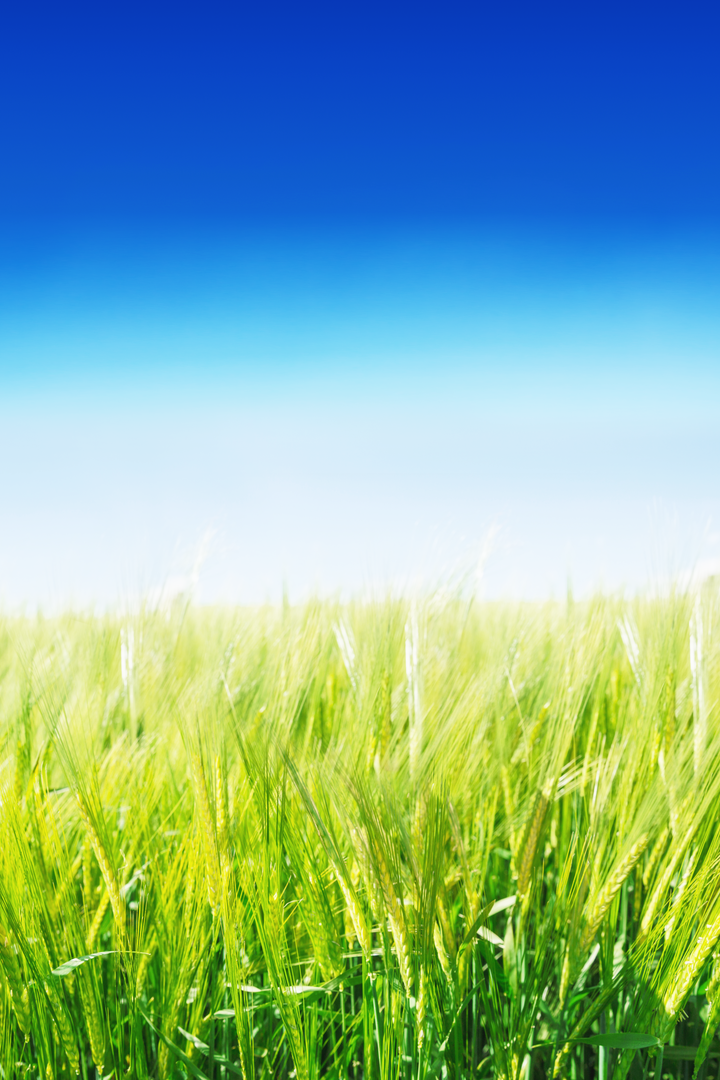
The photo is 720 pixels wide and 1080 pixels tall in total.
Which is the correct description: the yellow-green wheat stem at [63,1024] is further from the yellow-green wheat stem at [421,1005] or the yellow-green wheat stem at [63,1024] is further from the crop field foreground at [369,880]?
the yellow-green wheat stem at [421,1005]

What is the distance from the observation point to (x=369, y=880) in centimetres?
76

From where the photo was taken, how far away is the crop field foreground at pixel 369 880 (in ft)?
2.62

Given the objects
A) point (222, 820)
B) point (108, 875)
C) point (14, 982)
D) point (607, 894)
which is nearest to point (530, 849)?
point (607, 894)

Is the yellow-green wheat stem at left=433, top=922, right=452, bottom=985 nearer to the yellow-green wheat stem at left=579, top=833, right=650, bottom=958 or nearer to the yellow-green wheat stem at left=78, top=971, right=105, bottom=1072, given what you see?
the yellow-green wheat stem at left=579, top=833, right=650, bottom=958

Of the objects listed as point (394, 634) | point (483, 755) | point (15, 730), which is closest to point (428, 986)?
point (483, 755)

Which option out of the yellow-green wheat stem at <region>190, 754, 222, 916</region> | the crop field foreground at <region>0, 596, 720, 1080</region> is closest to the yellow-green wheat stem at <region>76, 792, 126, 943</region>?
the crop field foreground at <region>0, 596, 720, 1080</region>

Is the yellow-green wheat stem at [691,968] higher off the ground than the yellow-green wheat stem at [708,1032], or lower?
higher

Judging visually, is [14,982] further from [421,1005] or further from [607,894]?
[607,894]

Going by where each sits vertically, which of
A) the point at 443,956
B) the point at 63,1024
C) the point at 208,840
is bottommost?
the point at 63,1024

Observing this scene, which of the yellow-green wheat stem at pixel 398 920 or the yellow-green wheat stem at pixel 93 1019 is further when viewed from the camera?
the yellow-green wheat stem at pixel 93 1019

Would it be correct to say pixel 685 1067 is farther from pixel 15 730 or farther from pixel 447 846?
pixel 15 730

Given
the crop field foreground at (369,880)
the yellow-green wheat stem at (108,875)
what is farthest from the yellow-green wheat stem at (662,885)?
the yellow-green wheat stem at (108,875)

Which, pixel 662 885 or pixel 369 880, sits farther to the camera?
pixel 662 885

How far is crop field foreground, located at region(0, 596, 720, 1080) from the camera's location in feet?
2.62
